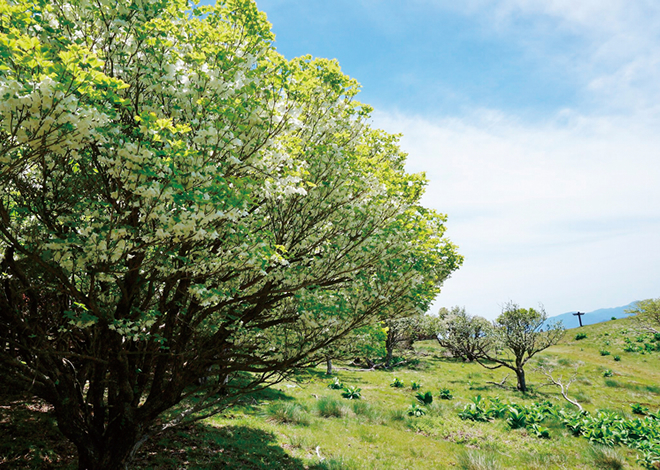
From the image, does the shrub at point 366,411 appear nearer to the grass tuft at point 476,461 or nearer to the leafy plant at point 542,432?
the grass tuft at point 476,461

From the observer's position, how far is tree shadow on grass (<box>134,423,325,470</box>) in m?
10.3

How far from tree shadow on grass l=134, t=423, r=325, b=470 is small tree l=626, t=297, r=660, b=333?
56194mm

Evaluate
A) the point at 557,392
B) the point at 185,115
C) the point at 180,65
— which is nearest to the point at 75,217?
the point at 185,115

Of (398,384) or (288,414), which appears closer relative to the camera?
(288,414)

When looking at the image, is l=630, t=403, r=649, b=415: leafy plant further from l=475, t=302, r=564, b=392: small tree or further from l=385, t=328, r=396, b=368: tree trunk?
l=385, t=328, r=396, b=368: tree trunk

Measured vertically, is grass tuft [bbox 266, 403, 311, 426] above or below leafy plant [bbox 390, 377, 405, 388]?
above

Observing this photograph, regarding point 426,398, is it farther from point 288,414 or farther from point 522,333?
point 522,333

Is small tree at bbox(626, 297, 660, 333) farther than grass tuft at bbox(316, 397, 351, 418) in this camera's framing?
Yes

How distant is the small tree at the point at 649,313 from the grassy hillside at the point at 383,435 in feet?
79.1

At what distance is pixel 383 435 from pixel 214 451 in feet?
25.6

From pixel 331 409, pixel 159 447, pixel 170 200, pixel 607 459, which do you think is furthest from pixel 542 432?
pixel 170 200

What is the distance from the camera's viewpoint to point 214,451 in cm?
1163

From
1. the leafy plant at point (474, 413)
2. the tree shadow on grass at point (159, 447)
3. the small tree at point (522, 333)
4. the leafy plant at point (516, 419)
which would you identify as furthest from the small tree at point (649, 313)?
the tree shadow on grass at point (159, 447)

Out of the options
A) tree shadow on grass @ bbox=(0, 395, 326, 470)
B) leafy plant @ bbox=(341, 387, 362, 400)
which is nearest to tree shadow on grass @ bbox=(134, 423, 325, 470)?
tree shadow on grass @ bbox=(0, 395, 326, 470)
